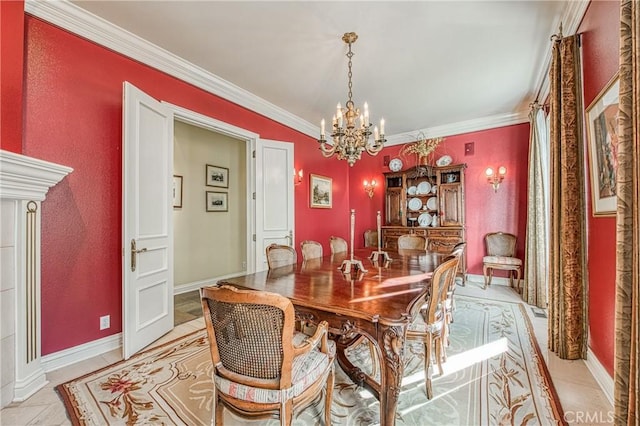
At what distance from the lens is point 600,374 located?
1962 millimetres

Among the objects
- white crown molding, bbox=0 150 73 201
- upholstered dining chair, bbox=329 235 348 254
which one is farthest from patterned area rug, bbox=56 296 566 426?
white crown molding, bbox=0 150 73 201

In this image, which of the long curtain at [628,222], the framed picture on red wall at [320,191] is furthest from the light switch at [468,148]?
the long curtain at [628,222]

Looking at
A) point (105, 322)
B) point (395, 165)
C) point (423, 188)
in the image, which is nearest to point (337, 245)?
point (105, 322)

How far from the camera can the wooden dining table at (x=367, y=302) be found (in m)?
1.34

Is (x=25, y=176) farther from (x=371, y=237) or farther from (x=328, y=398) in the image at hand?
(x=371, y=237)

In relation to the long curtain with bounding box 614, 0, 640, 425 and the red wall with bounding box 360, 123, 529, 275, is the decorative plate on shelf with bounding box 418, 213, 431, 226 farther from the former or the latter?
the long curtain with bounding box 614, 0, 640, 425

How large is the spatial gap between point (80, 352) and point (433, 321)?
2.93 meters

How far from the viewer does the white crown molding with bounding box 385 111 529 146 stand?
4.59 m

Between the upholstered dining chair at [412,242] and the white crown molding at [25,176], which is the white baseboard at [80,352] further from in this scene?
the upholstered dining chair at [412,242]

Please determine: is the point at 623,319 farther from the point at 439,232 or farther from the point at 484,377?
the point at 439,232

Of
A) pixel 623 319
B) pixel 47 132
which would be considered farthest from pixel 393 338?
pixel 47 132

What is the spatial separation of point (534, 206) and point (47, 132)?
5503 millimetres

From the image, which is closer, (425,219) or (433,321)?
(433,321)

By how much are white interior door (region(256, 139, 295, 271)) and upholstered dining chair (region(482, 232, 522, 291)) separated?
10.9 ft
